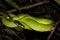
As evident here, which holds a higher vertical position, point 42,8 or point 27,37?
point 42,8

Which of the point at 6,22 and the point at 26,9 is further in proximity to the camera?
the point at 26,9

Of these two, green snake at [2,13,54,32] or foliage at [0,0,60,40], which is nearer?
green snake at [2,13,54,32]

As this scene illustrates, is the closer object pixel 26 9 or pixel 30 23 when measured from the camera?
pixel 30 23

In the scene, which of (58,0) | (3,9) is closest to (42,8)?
(58,0)

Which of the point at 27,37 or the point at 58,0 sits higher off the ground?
the point at 58,0

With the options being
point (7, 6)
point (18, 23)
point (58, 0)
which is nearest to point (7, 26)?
point (18, 23)

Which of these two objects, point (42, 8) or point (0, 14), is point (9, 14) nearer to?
point (0, 14)

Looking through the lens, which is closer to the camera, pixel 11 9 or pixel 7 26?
pixel 7 26

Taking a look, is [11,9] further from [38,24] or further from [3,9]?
[38,24]

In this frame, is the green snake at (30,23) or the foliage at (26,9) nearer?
the green snake at (30,23)
